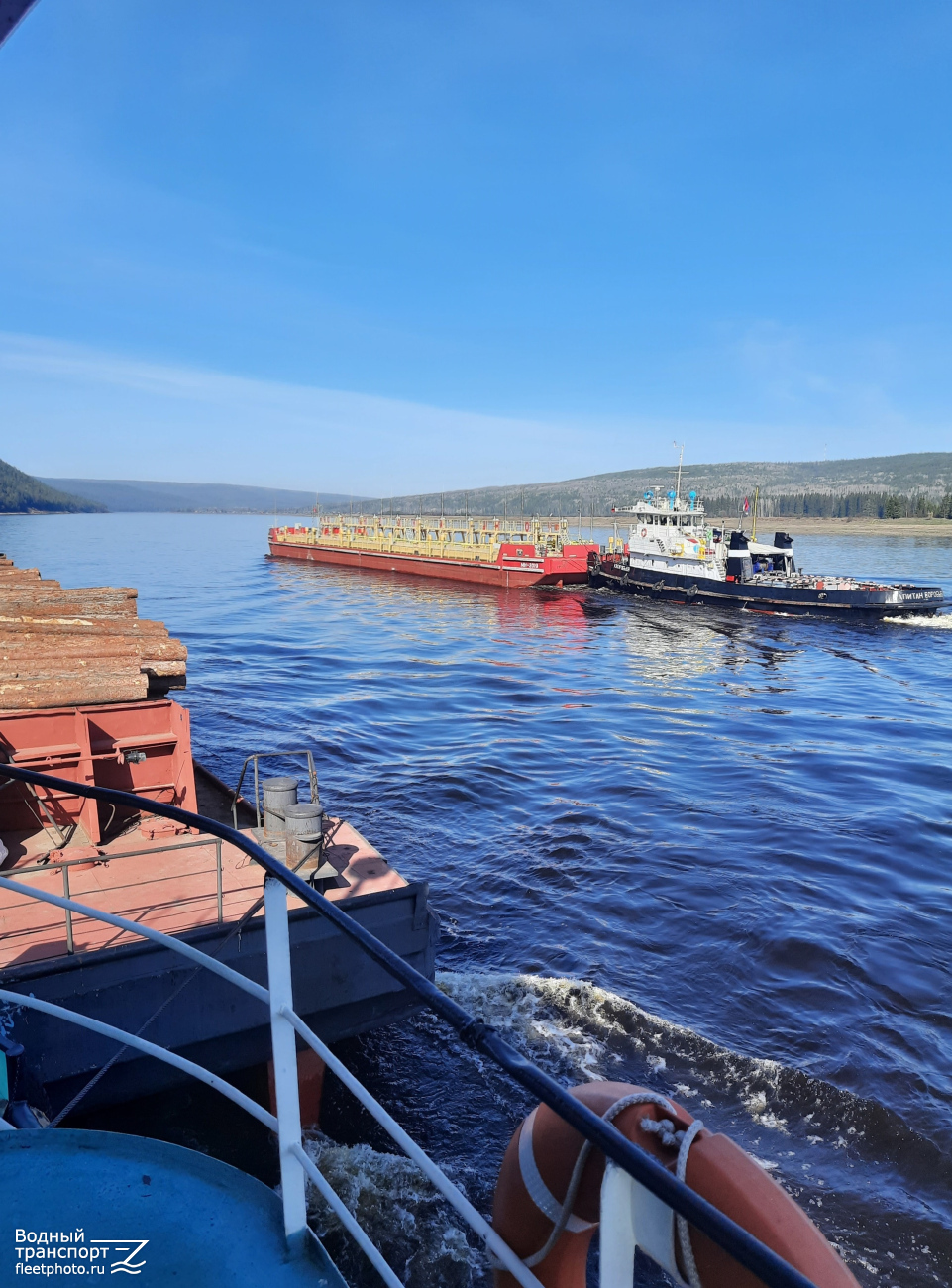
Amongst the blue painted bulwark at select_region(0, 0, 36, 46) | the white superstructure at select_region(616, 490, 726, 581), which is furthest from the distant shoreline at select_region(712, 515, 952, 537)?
the blue painted bulwark at select_region(0, 0, 36, 46)

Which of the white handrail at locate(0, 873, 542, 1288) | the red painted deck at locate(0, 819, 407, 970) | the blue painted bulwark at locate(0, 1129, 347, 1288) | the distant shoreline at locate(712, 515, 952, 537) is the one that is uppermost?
the distant shoreline at locate(712, 515, 952, 537)

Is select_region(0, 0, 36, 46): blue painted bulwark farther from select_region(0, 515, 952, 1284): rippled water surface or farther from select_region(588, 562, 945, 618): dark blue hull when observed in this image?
select_region(588, 562, 945, 618): dark blue hull

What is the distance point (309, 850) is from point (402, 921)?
113cm

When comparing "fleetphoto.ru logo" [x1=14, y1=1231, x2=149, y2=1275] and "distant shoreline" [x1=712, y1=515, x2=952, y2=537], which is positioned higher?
"distant shoreline" [x1=712, y1=515, x2=952, y2=537]

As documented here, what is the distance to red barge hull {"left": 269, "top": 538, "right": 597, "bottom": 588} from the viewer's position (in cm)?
5106

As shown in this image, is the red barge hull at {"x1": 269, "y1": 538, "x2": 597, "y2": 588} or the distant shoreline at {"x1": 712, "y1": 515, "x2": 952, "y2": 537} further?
the distant shoreline at {"x1": 712, "y1": 515, "x2": 952, "y2": 537}

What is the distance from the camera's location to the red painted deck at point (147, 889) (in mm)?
6332

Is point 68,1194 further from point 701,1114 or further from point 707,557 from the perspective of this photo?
point 707,557

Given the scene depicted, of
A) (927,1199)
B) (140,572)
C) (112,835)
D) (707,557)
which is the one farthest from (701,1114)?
(140,572)

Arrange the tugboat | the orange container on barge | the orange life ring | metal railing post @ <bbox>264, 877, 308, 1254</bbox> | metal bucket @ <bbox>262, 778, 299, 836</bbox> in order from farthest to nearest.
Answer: the orange container on barge < the tugboat < metal bucket @ <bbox>262, 778, 299, 836</bbox> < metal railing post @ <bbox>264, 877, 308, 1254</bbox> < the orange life ring

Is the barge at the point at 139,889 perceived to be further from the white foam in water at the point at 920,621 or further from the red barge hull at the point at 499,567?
the red barge hull at the point at 499,567

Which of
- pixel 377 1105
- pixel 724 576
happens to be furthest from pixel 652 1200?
pixel 724 576

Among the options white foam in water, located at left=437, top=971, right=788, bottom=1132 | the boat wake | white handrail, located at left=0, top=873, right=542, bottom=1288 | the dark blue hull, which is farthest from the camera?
the dark blue hull

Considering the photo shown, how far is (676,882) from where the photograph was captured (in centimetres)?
1140
